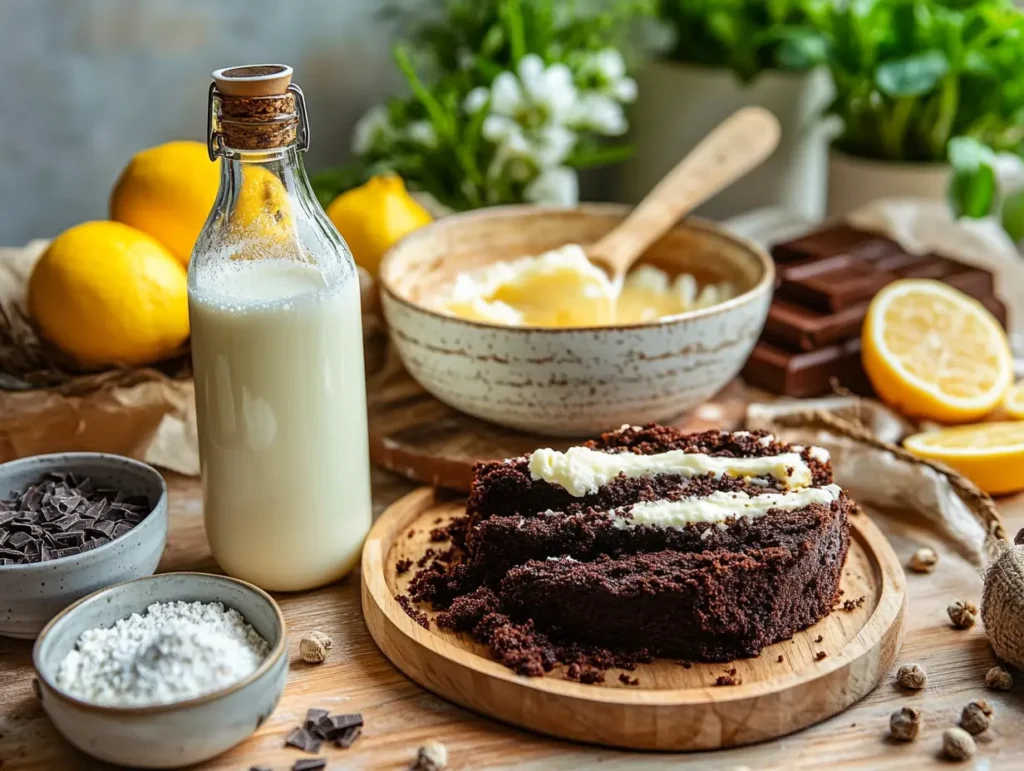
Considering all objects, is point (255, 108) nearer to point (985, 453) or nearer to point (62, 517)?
point (62, 517)

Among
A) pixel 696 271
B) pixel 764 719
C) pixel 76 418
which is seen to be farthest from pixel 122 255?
pixel 764 719

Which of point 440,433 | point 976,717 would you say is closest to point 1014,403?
point 976,717

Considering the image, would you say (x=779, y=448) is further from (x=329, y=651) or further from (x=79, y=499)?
(x=79, y=499)

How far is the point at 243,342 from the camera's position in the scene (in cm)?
163

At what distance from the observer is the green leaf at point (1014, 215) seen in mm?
2531

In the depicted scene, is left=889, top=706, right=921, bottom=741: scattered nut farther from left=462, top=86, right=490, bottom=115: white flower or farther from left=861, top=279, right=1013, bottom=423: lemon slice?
left=462, top=86, right=490, bottom=115: white flower

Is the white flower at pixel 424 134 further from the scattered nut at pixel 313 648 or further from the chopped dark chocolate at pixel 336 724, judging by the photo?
the chopped dark chocolate at pixel 336 724

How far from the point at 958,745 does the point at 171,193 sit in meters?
1.57

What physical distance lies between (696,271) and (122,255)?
3.65 ft

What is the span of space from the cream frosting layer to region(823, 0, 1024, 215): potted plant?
4.46 feet

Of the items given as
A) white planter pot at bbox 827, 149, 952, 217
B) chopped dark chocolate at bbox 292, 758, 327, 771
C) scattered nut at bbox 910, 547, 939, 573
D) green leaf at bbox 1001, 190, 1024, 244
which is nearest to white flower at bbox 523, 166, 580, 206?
white planter pot at bbox 827, 149, 952, 217

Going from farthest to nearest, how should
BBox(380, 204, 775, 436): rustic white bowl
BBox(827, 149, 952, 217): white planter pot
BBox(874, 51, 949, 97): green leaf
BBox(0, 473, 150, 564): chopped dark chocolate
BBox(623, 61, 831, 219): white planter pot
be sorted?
BBox(623, 61, 831, 219): white planter pot
BBox(827, 149, 952, 217): white planter pot
BBox(874, 51, 949, 97): green leaf
BBox(380, 204, 775, 436): rustic white bowl
BBox(0, 473, 150, 564): chopped dark chocolate

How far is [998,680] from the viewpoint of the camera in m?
1.55

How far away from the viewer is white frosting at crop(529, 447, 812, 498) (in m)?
1.71
